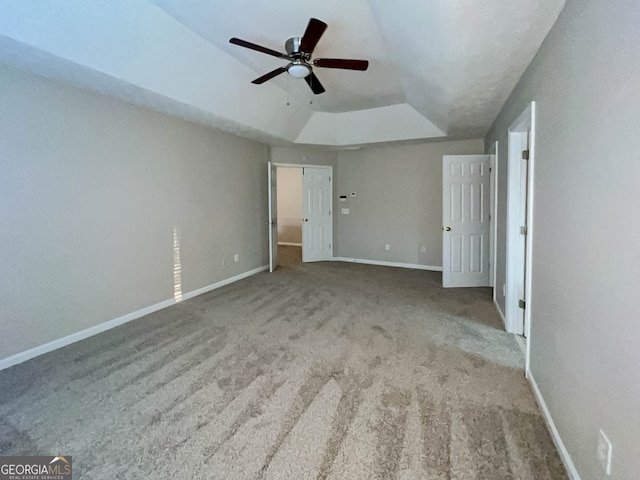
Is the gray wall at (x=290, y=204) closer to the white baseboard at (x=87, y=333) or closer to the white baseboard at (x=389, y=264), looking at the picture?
the white baseboard at (x=389, y=264)

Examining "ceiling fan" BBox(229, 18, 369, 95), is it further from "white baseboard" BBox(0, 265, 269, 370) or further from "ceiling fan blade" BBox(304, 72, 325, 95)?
"white baseboard" BBox(0, 265, 269, 370)

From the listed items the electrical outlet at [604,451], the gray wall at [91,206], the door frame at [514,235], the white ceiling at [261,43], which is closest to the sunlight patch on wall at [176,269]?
the gray wall at [91,206]

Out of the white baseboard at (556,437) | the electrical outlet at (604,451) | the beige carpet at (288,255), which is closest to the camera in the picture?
the electrical outlet at (604,451)

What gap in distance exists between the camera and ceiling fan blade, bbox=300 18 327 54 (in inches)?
94.6

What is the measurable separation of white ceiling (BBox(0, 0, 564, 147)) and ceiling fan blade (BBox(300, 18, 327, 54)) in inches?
10.9

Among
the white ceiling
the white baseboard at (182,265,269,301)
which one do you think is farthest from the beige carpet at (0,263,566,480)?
the white ceiling

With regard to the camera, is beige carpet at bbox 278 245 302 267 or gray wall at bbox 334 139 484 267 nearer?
gray wall at bbox 334 139 484 267

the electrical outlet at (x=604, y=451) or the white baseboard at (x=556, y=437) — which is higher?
the electrical outlet at (x=604, y=451)

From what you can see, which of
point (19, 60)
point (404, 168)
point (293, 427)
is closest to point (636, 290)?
point (293, 427)

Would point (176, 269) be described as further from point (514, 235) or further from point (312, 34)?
point (514, 235)

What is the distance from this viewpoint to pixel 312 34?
255 cm

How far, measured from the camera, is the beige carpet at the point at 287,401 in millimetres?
1738

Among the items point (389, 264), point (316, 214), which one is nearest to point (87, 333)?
point (316, 214)

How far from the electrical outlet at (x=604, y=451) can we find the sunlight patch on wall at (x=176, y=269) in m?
4.36
